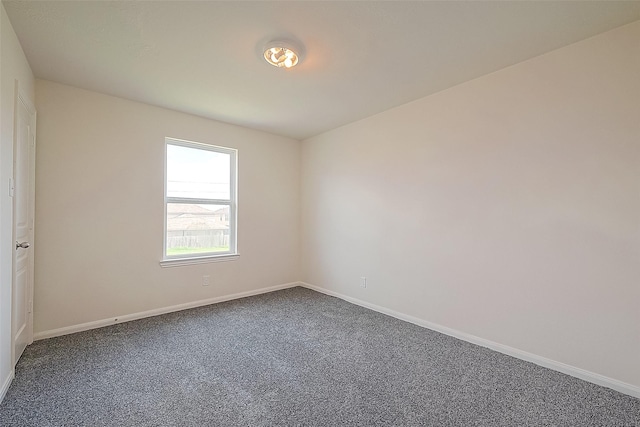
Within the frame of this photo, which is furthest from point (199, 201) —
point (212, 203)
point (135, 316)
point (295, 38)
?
point (295, 38)

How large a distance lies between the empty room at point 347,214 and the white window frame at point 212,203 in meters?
0.04

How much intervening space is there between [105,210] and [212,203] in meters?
1.18

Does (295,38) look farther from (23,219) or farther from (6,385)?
(6,385)

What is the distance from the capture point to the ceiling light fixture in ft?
6.80

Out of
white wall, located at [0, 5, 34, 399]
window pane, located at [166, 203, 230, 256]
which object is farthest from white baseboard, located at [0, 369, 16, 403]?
window pane, located at [166, 203, 230, 256]

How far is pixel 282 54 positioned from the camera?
7.15ft

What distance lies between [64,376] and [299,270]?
3.04 m

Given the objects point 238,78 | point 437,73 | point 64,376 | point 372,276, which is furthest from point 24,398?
point 437,73

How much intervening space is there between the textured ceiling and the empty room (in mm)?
19

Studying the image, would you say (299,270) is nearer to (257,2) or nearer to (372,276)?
(372,276)

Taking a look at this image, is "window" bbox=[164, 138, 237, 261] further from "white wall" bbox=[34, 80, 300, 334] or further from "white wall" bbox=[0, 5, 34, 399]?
"white wall" bbox=[0, 5, 34, 399]

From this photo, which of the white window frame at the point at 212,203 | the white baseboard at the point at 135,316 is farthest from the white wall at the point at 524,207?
the white window frame at the point at 212,203

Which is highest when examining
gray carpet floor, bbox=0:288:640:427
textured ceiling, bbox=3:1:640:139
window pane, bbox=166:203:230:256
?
textured ceiling, bbox=3:1:640:139

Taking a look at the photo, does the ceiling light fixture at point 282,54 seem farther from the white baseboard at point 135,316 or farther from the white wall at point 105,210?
the white baseboard at point 135,316
